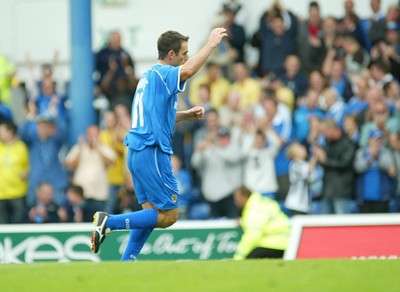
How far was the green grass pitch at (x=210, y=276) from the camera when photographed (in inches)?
327

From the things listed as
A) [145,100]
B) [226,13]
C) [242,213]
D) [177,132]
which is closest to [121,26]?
[226,13]

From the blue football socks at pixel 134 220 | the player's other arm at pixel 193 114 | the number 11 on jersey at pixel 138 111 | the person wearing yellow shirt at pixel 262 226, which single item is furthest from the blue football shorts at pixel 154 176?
the person wearing yellow shirt at pixel 262 226

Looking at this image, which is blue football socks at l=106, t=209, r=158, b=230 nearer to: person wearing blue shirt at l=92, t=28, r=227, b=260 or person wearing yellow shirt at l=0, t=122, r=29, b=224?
person wearing blue shirt at l=92, t=28, r=227, b=260

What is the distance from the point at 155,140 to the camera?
32.1 ft

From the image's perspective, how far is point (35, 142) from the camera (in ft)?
53.7

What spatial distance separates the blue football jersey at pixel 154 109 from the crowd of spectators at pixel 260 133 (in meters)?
5.68

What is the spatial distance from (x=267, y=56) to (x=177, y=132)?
209cm

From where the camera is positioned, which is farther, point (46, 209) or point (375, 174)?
point (46, 209)

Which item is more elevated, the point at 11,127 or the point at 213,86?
the point at 213,86

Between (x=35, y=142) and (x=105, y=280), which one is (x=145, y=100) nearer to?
(x=105, y=280)

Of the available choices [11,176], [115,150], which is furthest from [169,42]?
[11,176]

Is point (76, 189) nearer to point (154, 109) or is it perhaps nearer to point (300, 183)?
point (300, 183)

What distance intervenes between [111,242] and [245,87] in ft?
12.1

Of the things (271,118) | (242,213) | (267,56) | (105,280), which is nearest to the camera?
(105,280)
